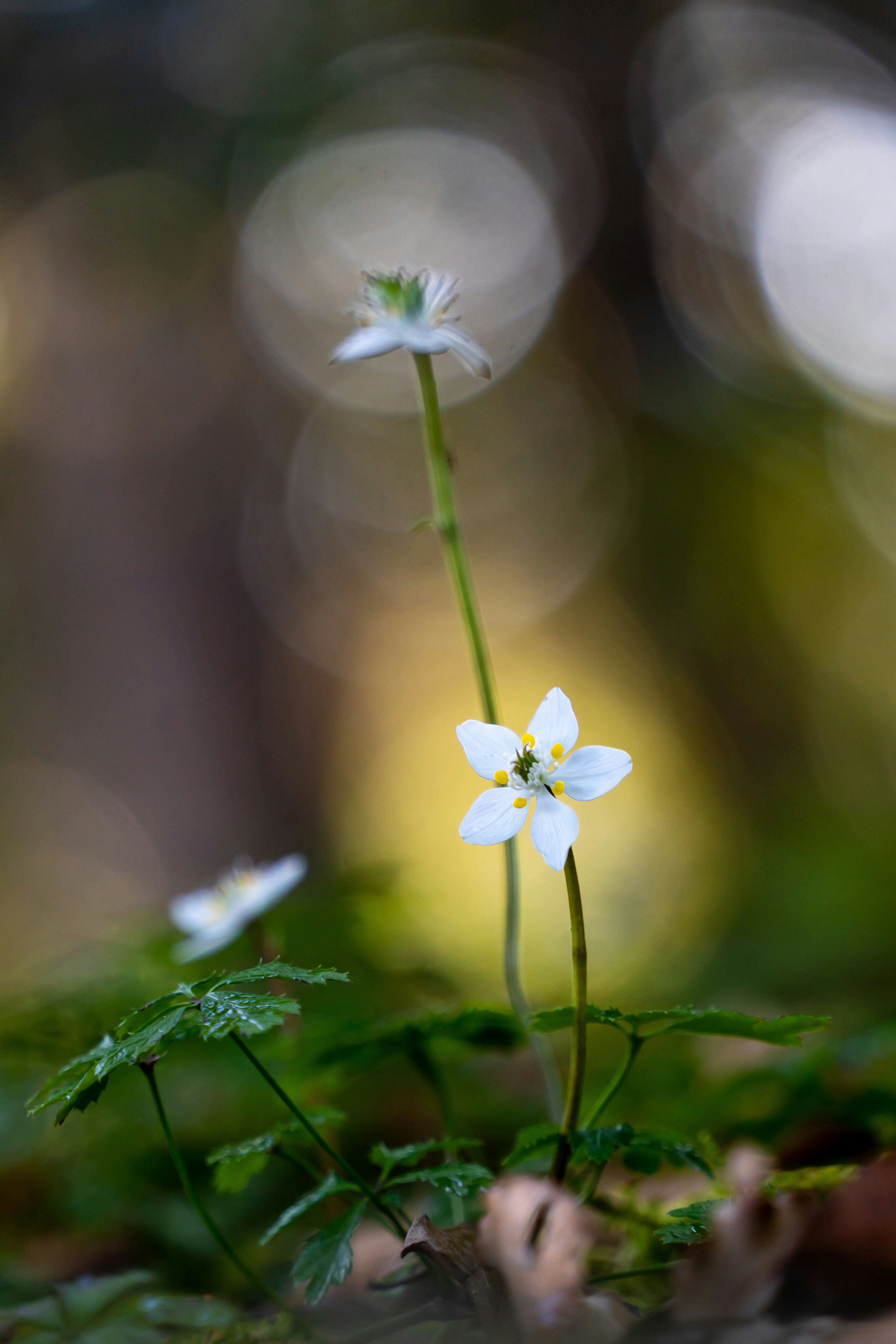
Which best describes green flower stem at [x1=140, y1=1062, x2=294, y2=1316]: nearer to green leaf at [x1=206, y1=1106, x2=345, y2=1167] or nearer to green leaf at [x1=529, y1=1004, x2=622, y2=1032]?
green leaf at [x1=206, y1=1106, x2=345, y2=1167]

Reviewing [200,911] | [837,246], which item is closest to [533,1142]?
[200,911]

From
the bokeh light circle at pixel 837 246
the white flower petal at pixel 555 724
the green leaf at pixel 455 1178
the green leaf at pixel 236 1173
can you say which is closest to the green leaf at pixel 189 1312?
the green leaf at pixel 236 1173

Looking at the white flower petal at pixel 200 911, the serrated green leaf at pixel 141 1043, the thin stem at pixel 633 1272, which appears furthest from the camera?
the white flower petal at pixel 200 911

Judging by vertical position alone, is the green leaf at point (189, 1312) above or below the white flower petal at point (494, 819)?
below

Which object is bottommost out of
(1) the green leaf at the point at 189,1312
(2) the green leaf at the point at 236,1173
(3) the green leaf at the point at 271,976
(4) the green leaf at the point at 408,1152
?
(1) the green leaf at the point at 189,1312

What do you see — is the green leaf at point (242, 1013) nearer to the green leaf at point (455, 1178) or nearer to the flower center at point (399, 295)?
the green leaf at point (455, 1178)

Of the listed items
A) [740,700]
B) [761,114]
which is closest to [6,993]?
[740,700]

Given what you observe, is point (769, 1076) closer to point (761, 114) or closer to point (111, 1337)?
point (111, 1337)
